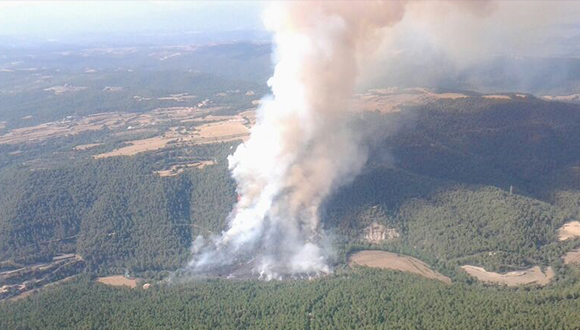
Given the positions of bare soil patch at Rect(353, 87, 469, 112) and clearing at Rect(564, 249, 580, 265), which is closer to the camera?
clearing at Rect(564, 249, 580, 265)

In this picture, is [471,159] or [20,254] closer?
[20,254]

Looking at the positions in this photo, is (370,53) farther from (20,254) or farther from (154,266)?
(20,254)

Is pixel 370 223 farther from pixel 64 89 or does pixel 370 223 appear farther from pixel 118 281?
pixel 64 89

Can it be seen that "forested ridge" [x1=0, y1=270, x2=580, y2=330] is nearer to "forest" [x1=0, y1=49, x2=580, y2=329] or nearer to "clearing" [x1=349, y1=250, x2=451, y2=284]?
"forest" [x1=0, y1=49, x2=580, y2=329]

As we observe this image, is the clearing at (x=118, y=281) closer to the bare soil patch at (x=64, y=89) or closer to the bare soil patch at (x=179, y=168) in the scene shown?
the bare soil patch at (x=179, y=168)

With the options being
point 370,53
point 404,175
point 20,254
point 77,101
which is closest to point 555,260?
point 404,175

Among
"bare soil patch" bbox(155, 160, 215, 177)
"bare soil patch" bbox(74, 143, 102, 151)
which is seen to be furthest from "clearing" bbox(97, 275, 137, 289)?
"bare soil patch" bbox(74, 143, 102, 151)

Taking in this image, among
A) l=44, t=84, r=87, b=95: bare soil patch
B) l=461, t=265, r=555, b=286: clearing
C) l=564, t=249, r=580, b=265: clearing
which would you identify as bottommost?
l=461, t=265, r=555, b=286: clearing
